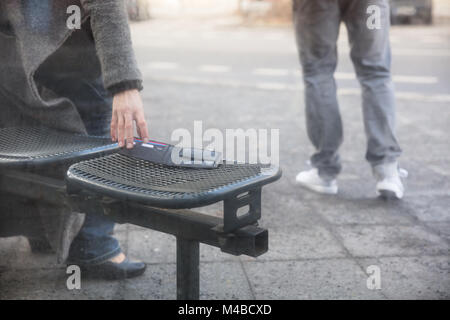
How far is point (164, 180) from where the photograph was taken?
1764 mm

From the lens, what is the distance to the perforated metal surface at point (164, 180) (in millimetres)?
1592

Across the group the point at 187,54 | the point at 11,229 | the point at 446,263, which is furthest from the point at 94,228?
the point at 187,54

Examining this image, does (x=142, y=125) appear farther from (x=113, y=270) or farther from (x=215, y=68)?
(x=215, y=68)

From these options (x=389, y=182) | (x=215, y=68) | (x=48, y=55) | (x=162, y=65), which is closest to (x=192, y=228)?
(x=48, y=55)

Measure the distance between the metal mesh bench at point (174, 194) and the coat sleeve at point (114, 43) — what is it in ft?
0.74

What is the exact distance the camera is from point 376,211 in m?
3.61

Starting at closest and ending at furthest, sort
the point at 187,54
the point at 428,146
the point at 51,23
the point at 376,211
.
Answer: the point at 51,23 < the point at 376,211 < the point at 428,146 < the point at 187,54

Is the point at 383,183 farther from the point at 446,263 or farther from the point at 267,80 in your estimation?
the point at 267,80

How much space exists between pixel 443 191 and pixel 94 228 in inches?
83.7

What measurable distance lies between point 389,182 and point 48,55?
218cm

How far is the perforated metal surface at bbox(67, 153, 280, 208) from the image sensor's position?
1592 mm
